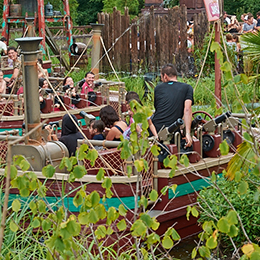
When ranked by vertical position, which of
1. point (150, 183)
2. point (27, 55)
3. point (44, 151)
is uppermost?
point (27, 55)

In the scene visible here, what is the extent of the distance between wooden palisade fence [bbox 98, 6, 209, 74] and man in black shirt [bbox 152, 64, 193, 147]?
840cm

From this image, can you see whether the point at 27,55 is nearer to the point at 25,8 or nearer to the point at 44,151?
the point at 44,151

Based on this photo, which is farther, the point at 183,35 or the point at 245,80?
the point at 183,35

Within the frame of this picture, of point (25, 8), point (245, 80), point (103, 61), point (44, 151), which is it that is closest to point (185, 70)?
point (103, 61)

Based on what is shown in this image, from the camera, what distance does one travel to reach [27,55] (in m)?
6.47

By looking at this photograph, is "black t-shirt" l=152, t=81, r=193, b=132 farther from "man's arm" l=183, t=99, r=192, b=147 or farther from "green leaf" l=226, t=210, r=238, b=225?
"green leaf" l=226, t=210, r=238, b=225

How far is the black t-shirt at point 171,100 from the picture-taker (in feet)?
23.2

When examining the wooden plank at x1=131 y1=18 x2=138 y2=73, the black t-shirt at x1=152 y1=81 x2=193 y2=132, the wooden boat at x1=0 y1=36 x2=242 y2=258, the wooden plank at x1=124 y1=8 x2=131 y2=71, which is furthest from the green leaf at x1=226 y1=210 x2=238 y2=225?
the wooden plank at x1=124 y1=8 x2=131 y2=71

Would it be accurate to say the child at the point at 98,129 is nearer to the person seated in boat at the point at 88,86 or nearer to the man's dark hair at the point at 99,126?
the man's dark hair at the point at 99,126

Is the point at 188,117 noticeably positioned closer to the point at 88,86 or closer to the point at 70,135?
the point at 70,135

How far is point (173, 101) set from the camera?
708cm

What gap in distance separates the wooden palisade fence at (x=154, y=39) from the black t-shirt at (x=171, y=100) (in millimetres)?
8408

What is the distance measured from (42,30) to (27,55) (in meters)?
12.0

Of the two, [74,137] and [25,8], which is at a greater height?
[25,8]
